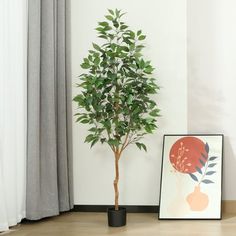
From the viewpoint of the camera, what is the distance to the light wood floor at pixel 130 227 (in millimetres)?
2773

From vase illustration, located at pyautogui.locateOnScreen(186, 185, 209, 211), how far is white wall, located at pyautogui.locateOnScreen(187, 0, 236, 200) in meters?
0.26

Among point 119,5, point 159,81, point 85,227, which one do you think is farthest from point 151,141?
point 119,5

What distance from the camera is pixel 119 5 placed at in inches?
138

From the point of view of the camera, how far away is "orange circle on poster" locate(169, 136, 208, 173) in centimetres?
331

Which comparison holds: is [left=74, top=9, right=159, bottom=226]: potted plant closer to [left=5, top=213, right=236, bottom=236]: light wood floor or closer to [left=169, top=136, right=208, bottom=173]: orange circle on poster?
[left=5, top=213, right=236, bottom=236]: light wood floor

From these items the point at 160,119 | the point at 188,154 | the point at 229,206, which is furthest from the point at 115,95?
the point at 229,206

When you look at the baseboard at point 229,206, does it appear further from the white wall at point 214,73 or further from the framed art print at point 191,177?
the framed art print at point 191,177

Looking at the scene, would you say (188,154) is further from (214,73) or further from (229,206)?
(214,73)

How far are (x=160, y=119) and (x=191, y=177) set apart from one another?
516 mm

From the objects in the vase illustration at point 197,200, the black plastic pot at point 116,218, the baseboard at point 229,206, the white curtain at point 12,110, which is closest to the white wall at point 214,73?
the baseboard at point 229,206

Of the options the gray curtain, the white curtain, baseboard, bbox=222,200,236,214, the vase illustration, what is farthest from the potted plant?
baseboard, bbox=222,200,236,214

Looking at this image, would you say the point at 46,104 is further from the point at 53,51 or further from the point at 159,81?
the point at 159,81

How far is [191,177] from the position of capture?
3.28 m

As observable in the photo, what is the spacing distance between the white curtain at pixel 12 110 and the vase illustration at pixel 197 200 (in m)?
1.21
